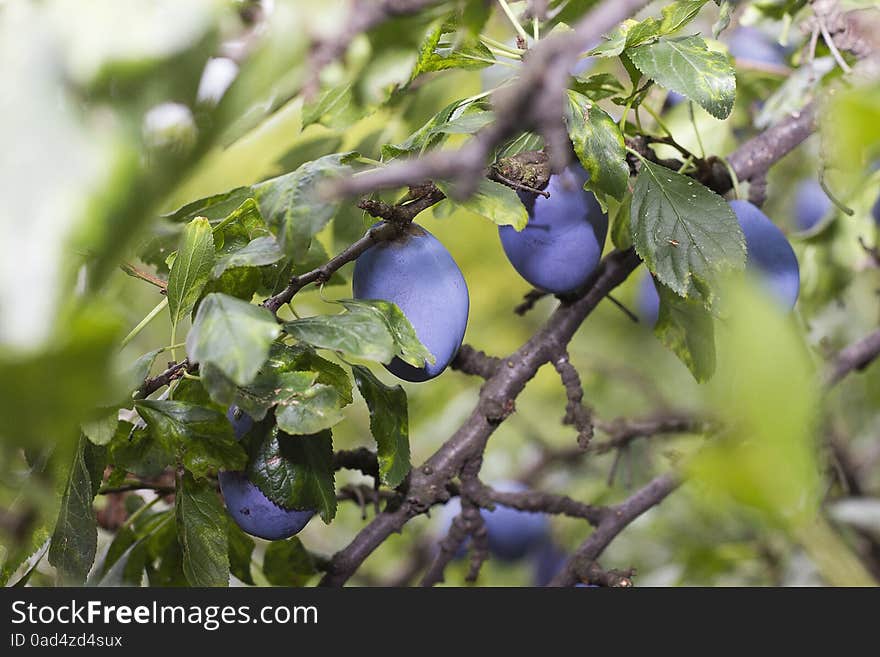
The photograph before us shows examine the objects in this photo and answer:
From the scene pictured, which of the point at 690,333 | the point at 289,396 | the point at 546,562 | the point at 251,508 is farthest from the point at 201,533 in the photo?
the point at 546,562

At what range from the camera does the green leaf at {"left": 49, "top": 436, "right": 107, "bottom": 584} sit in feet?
1.57

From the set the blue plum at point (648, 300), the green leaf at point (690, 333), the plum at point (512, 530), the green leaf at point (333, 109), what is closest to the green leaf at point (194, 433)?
the green leaf at point (333, 109)

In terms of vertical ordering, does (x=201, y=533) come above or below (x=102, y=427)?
below

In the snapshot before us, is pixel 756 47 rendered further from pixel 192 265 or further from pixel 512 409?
pixel 192 265

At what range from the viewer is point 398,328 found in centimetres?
48

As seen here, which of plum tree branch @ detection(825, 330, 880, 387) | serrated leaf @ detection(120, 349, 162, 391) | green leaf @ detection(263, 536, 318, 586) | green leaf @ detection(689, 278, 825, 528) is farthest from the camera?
plum tree branch @ detection(825, 330, 880, 387)

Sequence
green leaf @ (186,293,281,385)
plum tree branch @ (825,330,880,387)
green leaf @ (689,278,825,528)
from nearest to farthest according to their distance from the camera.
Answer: green leaf @ (689,278,825,528), green leaf @ (186,293,281,385), plum tree branch @ (825,330,880,387)

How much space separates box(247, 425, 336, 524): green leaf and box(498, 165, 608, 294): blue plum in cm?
20

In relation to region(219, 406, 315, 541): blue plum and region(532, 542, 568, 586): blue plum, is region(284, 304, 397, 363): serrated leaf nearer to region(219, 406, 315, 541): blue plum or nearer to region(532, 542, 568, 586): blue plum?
region(219, 406, 315, 541): blue plum

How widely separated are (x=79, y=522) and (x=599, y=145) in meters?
0.35

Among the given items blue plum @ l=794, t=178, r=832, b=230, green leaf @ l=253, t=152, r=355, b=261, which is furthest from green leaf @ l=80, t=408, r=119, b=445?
blue plum @ l=794, t=178, r=832, b=230
